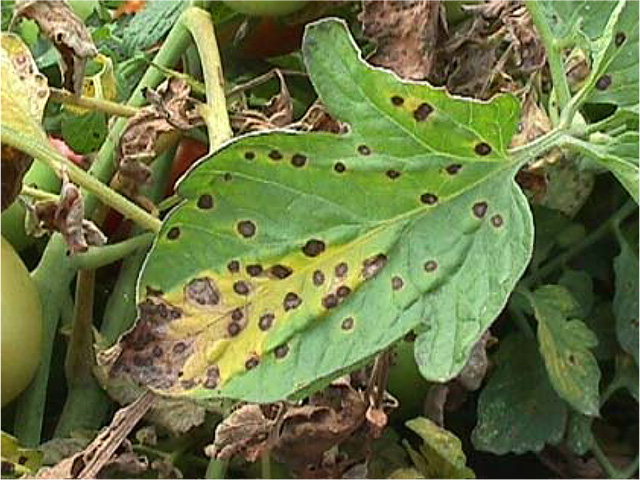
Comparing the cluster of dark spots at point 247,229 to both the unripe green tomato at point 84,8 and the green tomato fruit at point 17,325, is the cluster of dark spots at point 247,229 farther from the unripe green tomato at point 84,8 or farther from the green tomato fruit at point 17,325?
the unripe green tomato at point 84,8

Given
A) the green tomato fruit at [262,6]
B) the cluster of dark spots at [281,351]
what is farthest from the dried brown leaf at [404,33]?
the cluster of dark spots at [281,351]

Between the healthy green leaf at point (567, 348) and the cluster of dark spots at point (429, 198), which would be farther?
the healthy green leaf at point (567, 348)

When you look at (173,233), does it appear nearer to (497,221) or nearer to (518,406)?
(497,221)

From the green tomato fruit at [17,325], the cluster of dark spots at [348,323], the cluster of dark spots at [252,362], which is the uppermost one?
the cluster of dark spots at [348,323]

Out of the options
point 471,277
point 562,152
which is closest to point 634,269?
point 562,152

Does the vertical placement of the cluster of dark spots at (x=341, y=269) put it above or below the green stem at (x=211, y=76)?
below

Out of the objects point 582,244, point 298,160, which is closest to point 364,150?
point 298,160

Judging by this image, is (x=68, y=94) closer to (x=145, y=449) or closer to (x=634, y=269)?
(x=145, y=449)

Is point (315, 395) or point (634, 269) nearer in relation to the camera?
point (315, 395)
